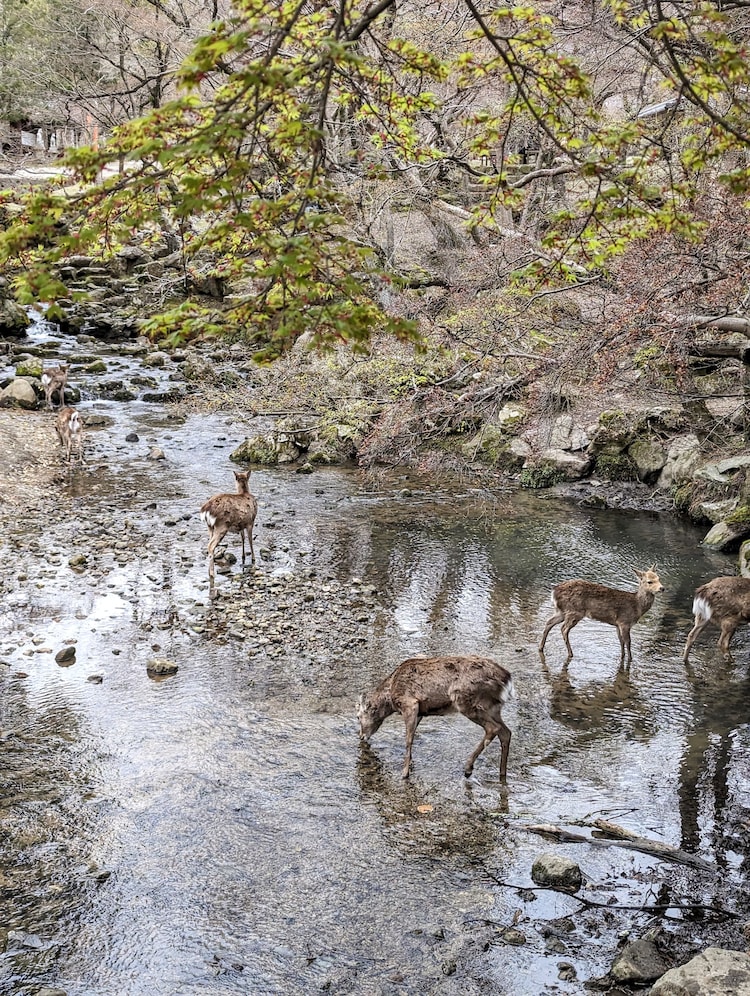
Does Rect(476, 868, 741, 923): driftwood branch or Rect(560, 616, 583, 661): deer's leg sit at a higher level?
Rect(560, 616, 583, 661): deer's leg

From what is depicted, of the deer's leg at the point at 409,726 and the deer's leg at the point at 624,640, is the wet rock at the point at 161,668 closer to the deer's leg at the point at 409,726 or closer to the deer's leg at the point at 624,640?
the deer's leg at the point at 409,726

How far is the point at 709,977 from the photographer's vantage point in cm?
539

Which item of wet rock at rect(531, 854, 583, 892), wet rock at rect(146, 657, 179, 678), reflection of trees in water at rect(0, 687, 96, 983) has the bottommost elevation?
reflection of trees in water at rect(0, 687, 96, 983)

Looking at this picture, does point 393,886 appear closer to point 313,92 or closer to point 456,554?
point 313,92

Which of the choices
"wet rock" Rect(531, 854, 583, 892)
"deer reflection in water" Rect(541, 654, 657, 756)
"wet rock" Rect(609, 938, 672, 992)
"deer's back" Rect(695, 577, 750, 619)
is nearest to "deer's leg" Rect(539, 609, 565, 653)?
"deer reflection in water" Rect(541, 654, 657, 756)

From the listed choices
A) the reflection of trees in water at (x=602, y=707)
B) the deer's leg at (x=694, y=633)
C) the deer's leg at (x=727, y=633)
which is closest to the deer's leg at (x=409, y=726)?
the reflection of trees in water at (x=602, y=707)

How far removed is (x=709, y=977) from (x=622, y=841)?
2245 mm

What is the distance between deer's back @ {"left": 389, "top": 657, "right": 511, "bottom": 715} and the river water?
29.5 inches

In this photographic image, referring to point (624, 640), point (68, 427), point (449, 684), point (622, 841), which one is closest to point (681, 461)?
point (624, 640)

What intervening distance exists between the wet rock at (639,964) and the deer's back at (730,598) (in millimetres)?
6561

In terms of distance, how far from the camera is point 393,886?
714 centimetres

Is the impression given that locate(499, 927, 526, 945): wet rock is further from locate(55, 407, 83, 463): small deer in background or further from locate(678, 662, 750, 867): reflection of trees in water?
locate(55, 407, 83, 463): small deer in background

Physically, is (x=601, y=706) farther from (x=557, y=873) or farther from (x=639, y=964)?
(x=639, y=964)

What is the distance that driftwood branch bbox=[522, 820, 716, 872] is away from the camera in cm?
733
